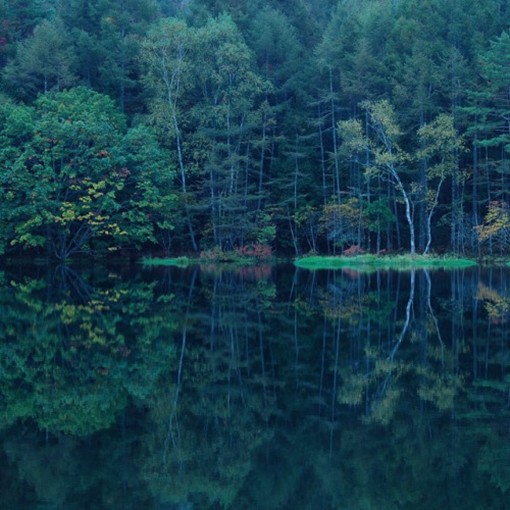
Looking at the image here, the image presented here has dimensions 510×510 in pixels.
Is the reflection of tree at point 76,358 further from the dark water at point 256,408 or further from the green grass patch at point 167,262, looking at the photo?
the green grass patch at point 167,262

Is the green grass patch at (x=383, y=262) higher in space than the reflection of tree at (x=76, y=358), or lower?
higher

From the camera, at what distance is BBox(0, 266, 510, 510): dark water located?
5.98 meters

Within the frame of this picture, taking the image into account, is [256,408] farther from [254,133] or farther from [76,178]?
[254,133]

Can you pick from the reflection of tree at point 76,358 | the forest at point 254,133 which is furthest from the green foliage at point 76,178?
the reflection of tree at point 76,358

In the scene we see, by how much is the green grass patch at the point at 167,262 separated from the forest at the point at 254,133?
3.66ft

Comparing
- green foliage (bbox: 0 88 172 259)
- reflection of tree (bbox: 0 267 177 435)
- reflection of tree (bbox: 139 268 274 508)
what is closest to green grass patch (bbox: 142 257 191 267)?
green foliage (bbox: 0 88 172 259)

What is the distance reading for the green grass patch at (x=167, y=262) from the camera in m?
33.5

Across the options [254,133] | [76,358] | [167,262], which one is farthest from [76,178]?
[76,358]

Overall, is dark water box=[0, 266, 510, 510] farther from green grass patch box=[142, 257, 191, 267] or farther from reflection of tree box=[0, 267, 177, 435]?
green grass patch box=[142, 257, 191, 267]

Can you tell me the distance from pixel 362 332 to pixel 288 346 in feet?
5.52

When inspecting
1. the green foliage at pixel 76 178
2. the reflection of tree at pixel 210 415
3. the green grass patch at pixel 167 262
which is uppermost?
the green foliage at pixel 76 178

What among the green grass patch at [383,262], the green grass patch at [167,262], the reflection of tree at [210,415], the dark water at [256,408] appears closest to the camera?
the dark water at [256,408]

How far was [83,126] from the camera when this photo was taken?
3347cm

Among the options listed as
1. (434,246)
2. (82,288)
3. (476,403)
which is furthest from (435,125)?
(476,403)
